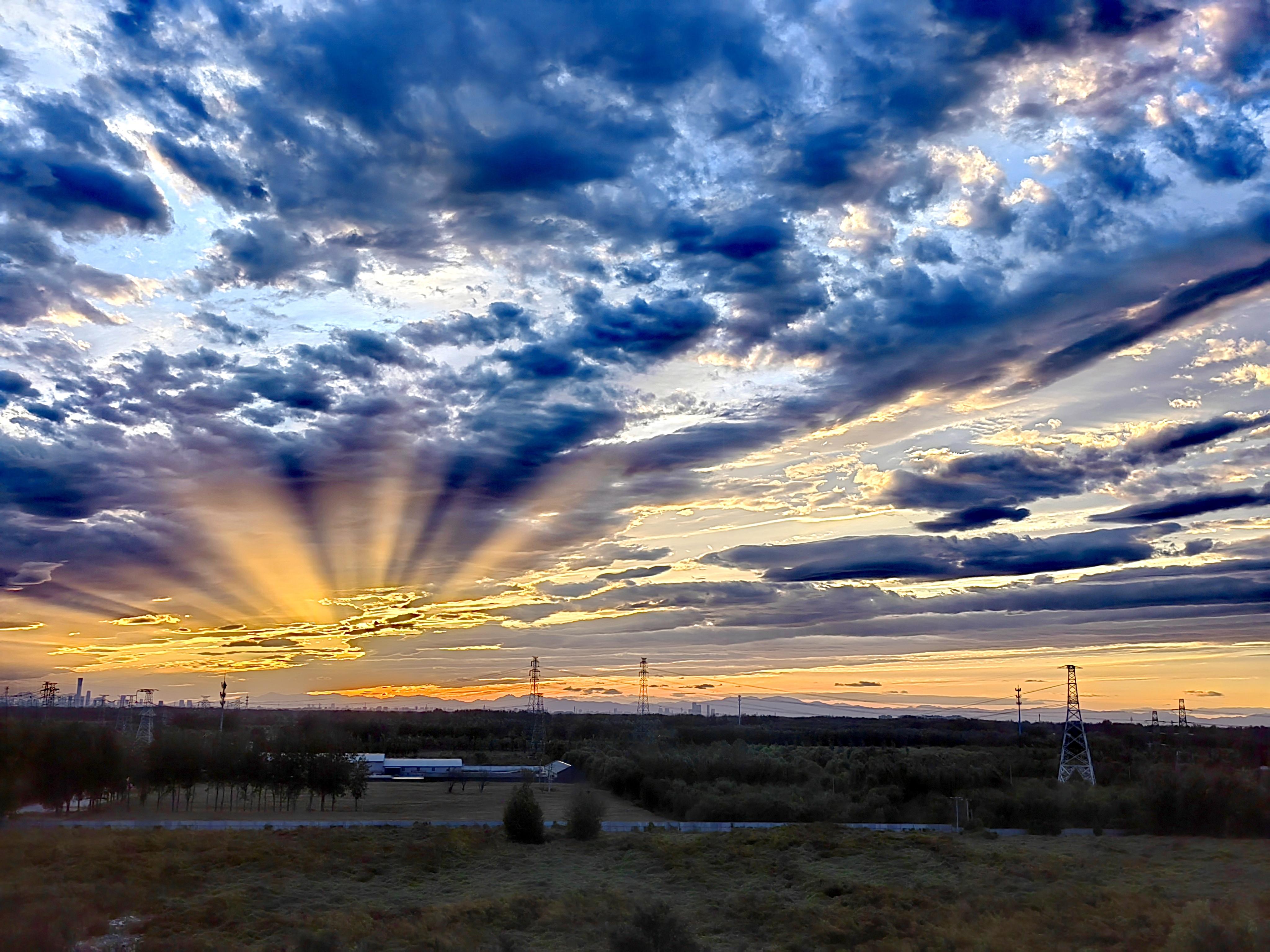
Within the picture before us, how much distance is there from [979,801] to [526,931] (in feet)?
186

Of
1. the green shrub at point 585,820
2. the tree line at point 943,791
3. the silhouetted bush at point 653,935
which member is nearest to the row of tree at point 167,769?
the tree line at point 943,791

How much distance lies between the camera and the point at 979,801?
7775 centimetres

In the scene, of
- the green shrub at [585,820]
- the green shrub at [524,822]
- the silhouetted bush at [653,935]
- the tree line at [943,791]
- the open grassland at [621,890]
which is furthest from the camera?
the tree line at [943,791]

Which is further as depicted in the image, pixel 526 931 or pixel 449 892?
pixel 449 892

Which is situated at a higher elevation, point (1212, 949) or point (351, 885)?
point (1212, 949)

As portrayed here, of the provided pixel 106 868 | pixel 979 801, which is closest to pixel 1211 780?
pixel 979 801

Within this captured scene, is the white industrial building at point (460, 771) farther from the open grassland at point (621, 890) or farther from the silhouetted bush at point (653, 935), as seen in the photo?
the silhouetted bush at point (653, 935)

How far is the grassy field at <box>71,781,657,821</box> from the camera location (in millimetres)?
70938

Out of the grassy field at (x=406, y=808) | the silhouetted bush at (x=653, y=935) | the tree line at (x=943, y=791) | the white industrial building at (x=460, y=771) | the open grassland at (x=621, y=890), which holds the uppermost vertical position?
the silhouetted bush at (x=653, y=935)

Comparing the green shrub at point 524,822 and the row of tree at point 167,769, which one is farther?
the row of tree at point 167,769

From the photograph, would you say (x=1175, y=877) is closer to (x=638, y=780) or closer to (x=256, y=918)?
(x=256, y=918)

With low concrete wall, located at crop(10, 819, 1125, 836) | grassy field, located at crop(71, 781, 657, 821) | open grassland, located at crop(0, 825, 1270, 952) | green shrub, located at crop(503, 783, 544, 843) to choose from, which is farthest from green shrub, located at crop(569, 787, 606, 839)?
grassy field, located at crop(71, 781, 657, 821)

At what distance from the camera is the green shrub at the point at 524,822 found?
57.0m

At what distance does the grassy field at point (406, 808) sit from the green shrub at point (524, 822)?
10.4m
